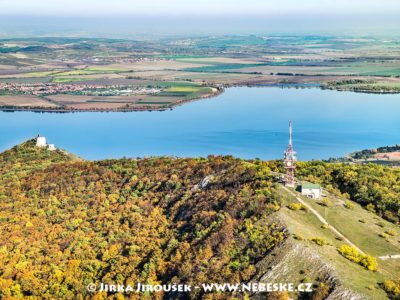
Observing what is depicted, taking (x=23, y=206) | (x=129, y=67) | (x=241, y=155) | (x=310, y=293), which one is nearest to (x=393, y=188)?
(x=310, y=293)

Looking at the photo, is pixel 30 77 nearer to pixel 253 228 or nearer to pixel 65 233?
pixel 65 233

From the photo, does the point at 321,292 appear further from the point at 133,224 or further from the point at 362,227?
the point at 133,224

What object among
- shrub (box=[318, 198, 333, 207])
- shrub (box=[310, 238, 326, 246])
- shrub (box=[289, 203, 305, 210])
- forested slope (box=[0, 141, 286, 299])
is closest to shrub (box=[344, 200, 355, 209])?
shrub (box=[318, 198, 333, 207])

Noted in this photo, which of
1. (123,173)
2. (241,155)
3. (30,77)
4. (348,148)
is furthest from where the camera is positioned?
(30,77)

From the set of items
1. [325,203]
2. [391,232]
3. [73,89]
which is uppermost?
[325,203]

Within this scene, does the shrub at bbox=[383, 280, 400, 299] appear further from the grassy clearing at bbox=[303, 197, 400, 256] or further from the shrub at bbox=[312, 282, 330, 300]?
the grassy clearing at bbox=[303, 197, 400, 256]

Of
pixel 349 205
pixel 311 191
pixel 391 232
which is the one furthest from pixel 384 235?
pixel 311 191

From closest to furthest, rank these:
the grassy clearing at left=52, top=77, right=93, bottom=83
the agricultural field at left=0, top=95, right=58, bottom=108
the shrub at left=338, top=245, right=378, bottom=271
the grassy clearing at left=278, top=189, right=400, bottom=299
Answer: the grassy clearing at left=278, top=189, right=400, bottom=299 → the shrub at left=338, top=245, right=378, bottom=271 → the agricultural field at left=0, top=95, right=58, bottom=108 → the grassy clearing at left=52, top=77, right=93, bottom=83
